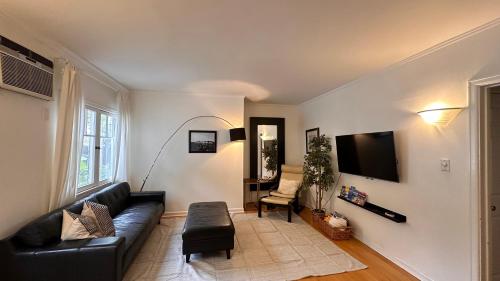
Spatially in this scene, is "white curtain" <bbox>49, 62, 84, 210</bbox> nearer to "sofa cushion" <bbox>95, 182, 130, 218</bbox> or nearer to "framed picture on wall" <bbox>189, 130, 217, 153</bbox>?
"sofa cushion" <bbox>95, 182, 130, 218</bbox>

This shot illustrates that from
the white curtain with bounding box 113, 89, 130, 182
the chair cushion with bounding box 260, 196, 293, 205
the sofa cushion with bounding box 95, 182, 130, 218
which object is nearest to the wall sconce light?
the chair cushion with bounding box 260, 196, 293, 205

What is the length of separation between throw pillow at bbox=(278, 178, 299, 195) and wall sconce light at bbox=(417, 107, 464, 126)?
288 cm

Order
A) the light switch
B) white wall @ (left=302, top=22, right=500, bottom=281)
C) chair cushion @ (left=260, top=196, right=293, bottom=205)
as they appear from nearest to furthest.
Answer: white wall @ (left=302, top=22, right=500, bottom=281)
the light switch
chair cushion @ (left=260, top=196, right=293, bottom=205)

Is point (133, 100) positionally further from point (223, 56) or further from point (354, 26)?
point (354, 26)

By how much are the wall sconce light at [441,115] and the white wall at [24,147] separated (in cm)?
388

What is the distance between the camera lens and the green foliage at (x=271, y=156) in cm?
547

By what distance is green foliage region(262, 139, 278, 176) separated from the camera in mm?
5469

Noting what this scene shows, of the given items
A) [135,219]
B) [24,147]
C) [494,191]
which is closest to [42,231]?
[24,147]

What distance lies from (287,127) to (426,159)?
3.52 meters

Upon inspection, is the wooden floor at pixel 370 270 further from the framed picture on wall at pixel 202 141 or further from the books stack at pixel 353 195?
the framed picture on wall at pixel 202 141

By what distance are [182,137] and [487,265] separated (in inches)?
177

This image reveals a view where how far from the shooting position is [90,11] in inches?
69.8

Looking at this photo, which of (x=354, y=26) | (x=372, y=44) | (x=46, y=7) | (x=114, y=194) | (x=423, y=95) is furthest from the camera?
(x=114, y=194)

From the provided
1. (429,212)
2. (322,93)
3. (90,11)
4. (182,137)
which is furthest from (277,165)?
(90,11)
